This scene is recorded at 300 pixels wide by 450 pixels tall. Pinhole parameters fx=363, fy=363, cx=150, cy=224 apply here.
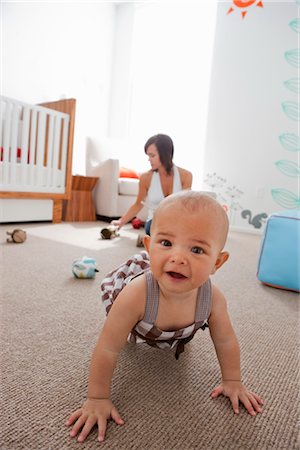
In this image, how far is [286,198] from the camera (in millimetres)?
3322

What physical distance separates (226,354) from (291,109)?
3.15 metres

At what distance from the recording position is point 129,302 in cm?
60

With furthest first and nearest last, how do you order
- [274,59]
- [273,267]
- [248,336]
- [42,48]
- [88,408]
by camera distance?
1. [42,48]
2. [274,59]
3. [273,267]
4. [248,336]
5. [88,408]

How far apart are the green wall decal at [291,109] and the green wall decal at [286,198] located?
2.18 feet

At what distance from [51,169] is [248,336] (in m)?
2.33

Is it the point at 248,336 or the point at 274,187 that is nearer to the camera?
the point at 248,336

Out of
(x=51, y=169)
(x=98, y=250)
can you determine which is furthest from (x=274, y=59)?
(x=98, y=250)

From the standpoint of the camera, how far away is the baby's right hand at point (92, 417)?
0.51 metres

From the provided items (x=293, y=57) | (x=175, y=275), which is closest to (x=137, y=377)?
(x=175, y=275)

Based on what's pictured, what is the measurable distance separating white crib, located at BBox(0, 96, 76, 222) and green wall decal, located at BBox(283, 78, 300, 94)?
193cm

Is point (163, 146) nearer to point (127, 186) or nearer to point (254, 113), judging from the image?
point (127, 186)

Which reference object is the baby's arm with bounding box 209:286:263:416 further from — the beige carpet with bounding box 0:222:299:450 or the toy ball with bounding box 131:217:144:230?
the toy ball with bounding box 131:217:144:230

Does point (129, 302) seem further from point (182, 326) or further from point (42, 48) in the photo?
point (42, 48)

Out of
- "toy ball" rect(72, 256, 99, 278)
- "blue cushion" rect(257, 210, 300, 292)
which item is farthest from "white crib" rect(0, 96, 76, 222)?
Result: "blue cushion" rect(257, 210, 300, 292)
